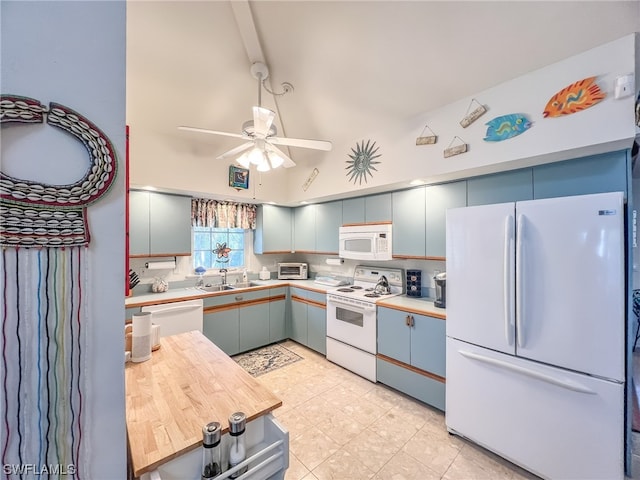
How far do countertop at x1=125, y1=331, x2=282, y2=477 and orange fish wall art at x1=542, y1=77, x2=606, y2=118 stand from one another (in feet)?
8.08

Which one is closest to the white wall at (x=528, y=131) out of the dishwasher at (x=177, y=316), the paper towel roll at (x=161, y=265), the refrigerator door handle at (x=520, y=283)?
the refrigerator door handle at (x=520, y=283)

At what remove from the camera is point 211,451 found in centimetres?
86

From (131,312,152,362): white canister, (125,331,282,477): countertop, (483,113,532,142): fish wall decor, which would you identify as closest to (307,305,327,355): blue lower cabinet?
(125,331,282,477): countertop

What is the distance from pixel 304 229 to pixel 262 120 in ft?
7.62

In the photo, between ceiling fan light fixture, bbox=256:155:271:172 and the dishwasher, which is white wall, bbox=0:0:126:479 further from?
the dishwasher

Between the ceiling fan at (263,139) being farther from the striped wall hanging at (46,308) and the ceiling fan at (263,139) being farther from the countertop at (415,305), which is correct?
the countertop at (415,305)

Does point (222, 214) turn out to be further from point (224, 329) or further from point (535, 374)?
point (535, 374)

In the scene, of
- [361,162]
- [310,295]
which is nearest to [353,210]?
[361,162]

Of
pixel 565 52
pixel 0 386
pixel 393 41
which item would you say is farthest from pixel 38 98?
pixel 565 52

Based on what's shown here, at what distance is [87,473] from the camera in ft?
2.03

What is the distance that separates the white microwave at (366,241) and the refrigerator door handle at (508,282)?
1321 millimetres

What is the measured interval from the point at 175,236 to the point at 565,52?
12.7ft

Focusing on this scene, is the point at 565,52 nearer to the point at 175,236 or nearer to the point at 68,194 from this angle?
the point at 68,194

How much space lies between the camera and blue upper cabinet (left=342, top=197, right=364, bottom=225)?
10.6ft
